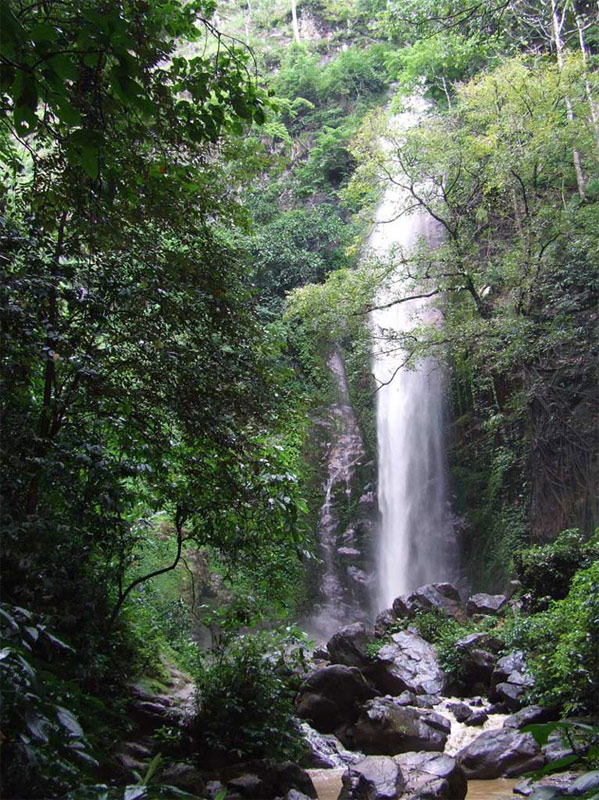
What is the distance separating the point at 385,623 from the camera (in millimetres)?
10445

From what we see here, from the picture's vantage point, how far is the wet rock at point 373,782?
4656 mm

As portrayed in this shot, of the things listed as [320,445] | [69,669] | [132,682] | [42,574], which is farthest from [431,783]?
[320,445]

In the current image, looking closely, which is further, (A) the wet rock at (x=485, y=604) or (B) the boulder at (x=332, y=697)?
(A) the wet rock at (x=485, y=604)

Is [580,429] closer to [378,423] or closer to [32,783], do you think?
[378,423]

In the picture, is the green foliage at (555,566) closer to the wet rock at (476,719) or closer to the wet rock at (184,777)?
the wet rock at (476,719)

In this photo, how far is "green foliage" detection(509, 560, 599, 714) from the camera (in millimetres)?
5047

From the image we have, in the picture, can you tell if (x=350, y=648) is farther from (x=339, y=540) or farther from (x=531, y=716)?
(x=339, y=540)

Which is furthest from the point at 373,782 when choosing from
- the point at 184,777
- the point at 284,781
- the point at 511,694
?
the point at 511,694

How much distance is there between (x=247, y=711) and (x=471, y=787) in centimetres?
204

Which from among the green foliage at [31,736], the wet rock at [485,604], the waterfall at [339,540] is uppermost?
the waterfall at [339,540]

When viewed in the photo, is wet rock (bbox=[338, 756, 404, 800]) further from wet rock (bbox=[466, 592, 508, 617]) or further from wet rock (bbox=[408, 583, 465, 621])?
wet rock (bbox=[466, 592, 508, 617])

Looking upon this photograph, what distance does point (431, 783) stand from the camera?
186 inches

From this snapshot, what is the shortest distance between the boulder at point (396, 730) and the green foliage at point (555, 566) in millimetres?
2303

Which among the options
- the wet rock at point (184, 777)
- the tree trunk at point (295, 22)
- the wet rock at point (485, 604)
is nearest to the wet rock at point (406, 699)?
the wet rock at point (485, 604)
